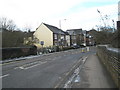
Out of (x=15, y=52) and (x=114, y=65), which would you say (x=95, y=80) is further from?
(x=15, y=52)

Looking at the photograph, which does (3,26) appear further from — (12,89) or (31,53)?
(12,89)

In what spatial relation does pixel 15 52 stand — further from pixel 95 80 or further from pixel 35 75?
pixel 95 80

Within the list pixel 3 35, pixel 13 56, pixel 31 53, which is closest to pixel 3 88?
pixel 13 56

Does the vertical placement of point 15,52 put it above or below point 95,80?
above

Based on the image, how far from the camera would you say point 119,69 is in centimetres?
627

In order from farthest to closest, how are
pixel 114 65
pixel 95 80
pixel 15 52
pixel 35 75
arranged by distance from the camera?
pixel 15 52
pixel 35 75
pixel 95 80
pixel 114 65

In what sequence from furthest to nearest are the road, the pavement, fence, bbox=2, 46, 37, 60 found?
fence, bbox=2, 46, 37, 60 → the road → the pavement

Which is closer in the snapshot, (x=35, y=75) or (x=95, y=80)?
(x=95, y=80)

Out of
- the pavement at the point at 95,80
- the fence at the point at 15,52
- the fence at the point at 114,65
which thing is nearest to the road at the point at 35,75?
the pavement at the point at 95,80

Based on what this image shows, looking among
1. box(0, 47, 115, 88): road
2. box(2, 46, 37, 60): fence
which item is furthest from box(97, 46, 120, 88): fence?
box(2, 46, 37, 60): fence

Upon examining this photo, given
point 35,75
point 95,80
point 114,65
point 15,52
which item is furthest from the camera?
point 15,52

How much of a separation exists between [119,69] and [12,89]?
4520 millimetres

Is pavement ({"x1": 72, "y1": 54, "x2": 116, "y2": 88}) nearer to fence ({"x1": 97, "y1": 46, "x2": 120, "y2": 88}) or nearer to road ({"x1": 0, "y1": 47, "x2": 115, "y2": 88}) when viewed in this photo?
fence ({"x1": 97, "y1": 46, "x2": 120, "y2": 88})

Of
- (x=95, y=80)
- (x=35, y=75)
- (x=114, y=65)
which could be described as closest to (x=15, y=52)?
(x=35, y=75)
